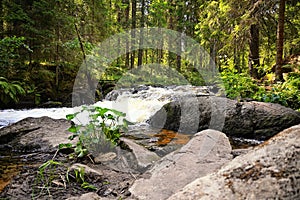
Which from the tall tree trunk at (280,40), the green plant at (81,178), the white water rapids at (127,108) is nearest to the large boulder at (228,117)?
the white water rapids at (127,108)

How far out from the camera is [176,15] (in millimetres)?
21797

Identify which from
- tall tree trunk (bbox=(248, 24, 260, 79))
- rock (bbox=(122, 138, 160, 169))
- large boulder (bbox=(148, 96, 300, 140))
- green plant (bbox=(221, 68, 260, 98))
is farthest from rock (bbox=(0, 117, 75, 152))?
tall tree trunk (bbox=(248, 24, 260, 79))

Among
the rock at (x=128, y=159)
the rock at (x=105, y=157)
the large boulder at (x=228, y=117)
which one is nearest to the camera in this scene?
the rock at (x=128, y=159)

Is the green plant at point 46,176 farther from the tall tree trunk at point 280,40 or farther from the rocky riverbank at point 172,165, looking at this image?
the tall tree trunk at point 280,40

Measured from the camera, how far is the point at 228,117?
624cm

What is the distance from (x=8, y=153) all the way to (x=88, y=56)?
24.2 feet

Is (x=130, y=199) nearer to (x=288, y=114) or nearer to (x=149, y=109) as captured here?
(x=288, y=114)

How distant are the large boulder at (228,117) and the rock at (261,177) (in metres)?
4.40

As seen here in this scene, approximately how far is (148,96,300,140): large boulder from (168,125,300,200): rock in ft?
14.4

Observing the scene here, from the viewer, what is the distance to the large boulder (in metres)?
5.78

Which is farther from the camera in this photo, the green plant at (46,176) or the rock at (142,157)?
the rock at (142,157)

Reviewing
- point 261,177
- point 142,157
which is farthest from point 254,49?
point 261,177

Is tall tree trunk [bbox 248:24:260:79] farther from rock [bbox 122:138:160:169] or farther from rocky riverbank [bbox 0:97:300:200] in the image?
rock [bbox 122:138:160:169]

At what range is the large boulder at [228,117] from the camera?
5781 mm
